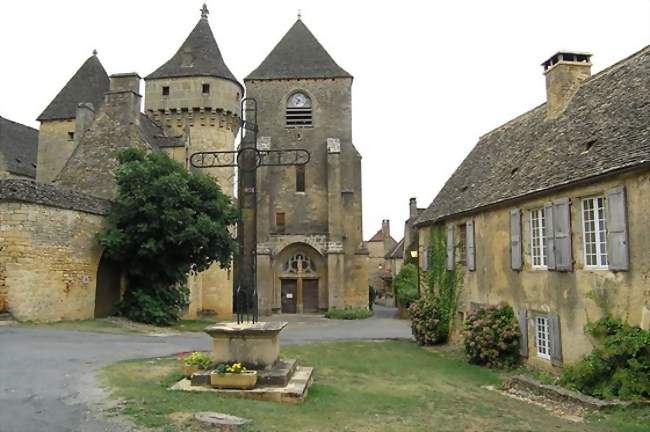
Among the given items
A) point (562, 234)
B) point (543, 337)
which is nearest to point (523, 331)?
point (543, 337)

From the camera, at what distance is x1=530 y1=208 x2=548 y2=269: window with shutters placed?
12477 mm

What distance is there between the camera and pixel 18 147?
36344mm

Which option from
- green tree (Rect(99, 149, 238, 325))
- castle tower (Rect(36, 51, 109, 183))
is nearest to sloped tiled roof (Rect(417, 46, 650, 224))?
green tree (Rect(99, 149, 238, 325))

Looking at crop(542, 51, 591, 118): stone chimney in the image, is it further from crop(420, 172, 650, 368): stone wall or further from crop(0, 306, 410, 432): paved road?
crop(0, 306, 410, 432): paved road

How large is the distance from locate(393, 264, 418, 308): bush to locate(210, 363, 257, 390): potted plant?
78.7 feet

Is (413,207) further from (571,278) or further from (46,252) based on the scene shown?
(571,278)

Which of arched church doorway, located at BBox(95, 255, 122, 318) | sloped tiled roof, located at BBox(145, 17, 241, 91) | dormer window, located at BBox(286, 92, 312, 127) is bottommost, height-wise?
arched church doorway, located at BBox(95, 255, 122, 318)

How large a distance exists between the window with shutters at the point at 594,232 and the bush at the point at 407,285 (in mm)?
20974

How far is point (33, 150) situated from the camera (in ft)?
124

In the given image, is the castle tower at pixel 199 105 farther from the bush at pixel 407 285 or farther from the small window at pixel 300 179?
the bush at pixel 407 285

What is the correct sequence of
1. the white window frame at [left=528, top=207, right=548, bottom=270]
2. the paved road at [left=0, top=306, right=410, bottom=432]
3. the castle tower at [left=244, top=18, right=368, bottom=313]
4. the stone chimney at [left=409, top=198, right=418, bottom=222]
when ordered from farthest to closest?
the stone chimney at [left=409, top=198, right=418, bottom=222] → the castle tower at [left=244, top=18, right=368, bottom=313] → the white window frame at [left=528, top=207, right=548, bottom=270] → the paved road at [left=0, top=306, right=410, bottom=432]

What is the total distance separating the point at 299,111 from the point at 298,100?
2.60ft

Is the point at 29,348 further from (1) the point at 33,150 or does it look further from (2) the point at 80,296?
(1) the point at 33,150

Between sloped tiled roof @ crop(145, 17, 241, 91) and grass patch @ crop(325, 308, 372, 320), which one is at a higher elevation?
sloped tiled roof @ crop(145, 17, 241, 91)
